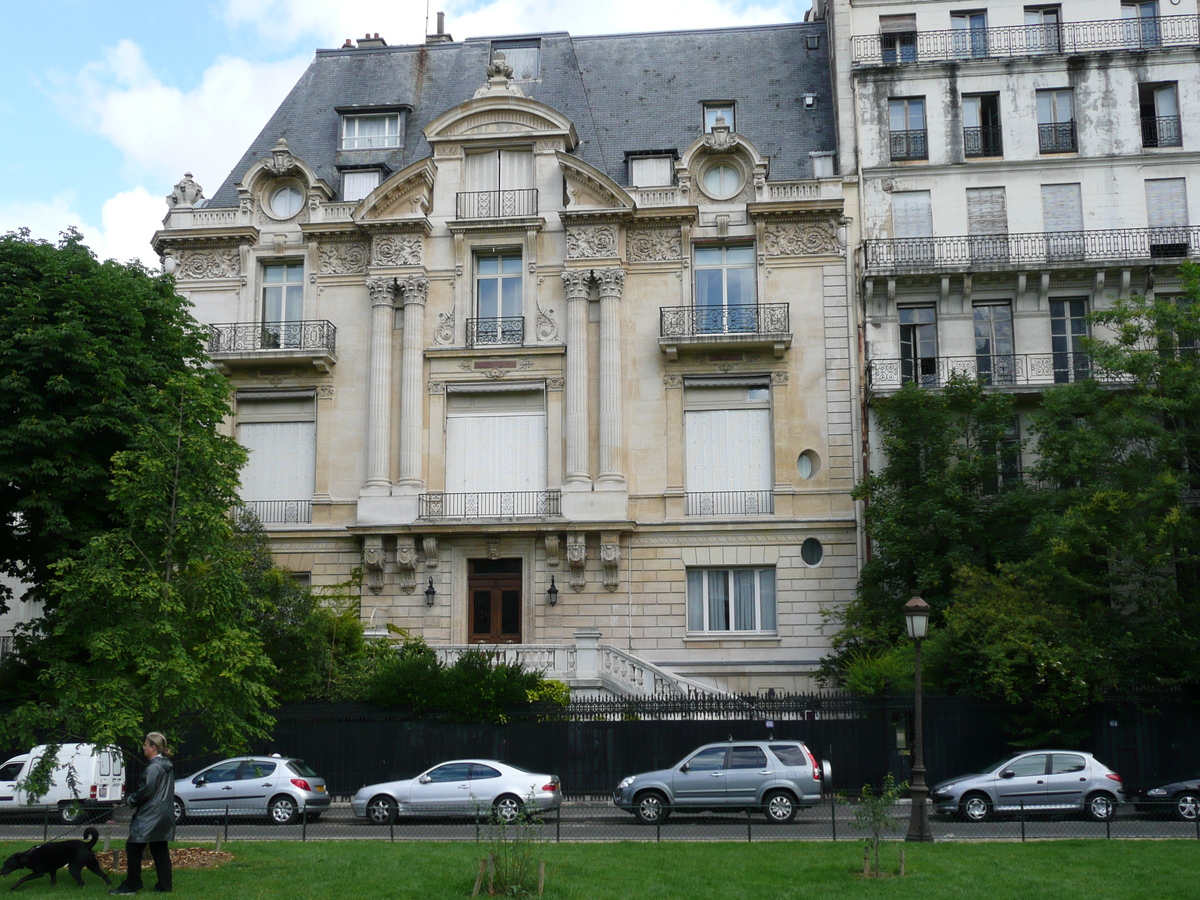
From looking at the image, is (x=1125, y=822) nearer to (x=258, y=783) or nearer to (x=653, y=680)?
(x=653, y=680)

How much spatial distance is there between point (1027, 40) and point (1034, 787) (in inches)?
915

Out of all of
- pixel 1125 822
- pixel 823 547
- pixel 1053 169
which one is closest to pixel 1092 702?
pixel 1125 822

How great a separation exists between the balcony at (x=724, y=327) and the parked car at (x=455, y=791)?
14.9 meters

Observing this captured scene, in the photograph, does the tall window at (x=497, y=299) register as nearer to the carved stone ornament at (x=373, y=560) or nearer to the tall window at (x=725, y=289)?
the tall window at (x=725, y=289)

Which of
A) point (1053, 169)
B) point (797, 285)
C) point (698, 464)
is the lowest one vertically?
point (698, 464)

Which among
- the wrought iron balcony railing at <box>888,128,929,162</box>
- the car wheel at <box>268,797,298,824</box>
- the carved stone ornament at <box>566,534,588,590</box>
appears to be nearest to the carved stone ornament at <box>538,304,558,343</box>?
the carved stone ornament at <box>566,534,588,590</box>

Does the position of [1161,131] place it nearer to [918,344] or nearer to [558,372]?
[918,344]

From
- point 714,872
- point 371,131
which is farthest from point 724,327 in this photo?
point 714,872

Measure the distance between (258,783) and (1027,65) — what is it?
93.8 ft

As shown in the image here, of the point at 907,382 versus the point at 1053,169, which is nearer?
the point at 907,382

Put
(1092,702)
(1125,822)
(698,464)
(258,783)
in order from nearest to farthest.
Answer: (1125,822)
(258,783)
(1092,702)
(698,464)

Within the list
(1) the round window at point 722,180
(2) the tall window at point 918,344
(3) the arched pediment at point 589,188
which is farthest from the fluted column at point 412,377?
(2) the tall window at point 918,344

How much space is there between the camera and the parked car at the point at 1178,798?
69.8 feet

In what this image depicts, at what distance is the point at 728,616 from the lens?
33.8 metres
